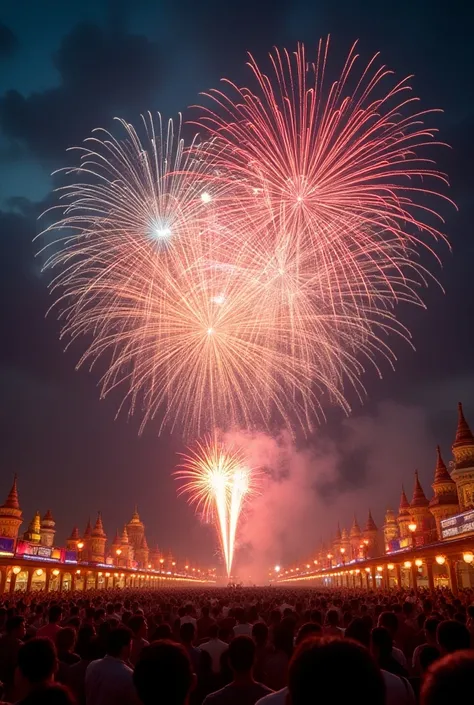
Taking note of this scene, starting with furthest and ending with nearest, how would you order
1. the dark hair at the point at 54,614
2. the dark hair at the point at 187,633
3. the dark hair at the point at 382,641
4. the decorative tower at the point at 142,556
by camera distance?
the decorative tower at the point at 142,556 < the dark hair at the point at 54,614 < the dark hair at the point at 187,633 < the dark hair at the point at 382,641

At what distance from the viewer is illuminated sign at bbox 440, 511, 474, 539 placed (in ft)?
113

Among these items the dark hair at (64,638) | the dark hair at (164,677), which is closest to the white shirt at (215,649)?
the dark hair at (64,638)

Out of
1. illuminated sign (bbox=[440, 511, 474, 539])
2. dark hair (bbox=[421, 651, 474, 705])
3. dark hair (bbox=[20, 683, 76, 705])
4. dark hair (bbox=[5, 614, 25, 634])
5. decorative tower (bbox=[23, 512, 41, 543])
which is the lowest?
dark hair (bbox=[20, 683, 76, 705])

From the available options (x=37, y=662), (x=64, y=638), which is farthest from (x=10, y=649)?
(x=37, y=662)

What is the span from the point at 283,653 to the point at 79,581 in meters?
73.4

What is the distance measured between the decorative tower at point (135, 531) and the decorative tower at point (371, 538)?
62.3 meters

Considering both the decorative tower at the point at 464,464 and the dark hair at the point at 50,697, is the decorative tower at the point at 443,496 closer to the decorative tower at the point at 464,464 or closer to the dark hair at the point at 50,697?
the decorative tower at the point at 464,464

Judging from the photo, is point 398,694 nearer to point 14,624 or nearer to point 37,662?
point 37,662

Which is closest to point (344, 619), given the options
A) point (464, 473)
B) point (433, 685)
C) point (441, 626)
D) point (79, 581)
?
point (441, 626)

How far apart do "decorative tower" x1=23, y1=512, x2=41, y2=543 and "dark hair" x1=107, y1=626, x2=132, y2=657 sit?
100 metres

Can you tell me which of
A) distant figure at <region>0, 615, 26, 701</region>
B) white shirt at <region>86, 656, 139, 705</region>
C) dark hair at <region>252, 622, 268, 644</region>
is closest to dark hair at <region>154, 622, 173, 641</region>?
dark hair at <region>252, 622, 268, 644</region>

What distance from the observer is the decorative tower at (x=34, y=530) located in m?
95.4

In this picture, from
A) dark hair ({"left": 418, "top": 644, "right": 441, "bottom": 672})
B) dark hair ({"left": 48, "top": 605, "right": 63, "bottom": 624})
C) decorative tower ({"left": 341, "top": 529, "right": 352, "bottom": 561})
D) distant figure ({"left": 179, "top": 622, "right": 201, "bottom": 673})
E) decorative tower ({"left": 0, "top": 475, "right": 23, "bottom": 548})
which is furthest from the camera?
decorative tower ({"left": 341, "top": 529, "right": 352, "bottom": 561})

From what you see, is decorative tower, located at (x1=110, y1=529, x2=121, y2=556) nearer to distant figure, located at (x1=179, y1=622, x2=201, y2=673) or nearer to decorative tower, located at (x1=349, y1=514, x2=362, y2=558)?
decorative tower, located at (x1=349, y1=514, x2=362, y2=558)
